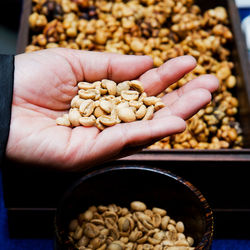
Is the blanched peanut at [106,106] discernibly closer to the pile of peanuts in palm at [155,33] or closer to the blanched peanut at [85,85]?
the blanched peanut at [85,85]

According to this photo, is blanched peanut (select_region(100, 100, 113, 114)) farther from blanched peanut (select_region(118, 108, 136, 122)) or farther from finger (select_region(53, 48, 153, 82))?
finger (select_region(53, 48, 153, 82))

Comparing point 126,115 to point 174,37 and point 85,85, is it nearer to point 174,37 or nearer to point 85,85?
point 85,85

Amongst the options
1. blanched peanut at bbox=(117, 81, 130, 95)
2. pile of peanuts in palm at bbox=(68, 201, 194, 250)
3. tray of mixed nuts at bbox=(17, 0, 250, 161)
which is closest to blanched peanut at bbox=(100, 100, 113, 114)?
blanched peanut at bbox=(117, 81, 130, 95)

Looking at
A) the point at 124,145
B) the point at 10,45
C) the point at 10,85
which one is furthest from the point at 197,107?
the point at 10,45

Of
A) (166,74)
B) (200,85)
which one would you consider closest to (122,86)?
(166,74)

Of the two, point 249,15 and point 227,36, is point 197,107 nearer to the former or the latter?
point 227,36

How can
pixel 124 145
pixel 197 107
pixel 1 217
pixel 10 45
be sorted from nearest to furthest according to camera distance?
pixel 124 145, pixel 197 107, pixel 1 217, pixel 10 45
